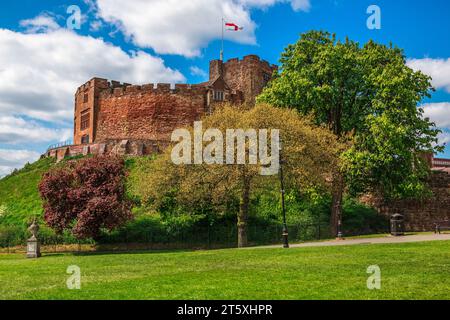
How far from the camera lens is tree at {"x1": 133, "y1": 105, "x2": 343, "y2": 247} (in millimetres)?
25375

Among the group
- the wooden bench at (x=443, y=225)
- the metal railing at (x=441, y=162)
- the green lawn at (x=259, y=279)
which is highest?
the metal railing at (x=441, y=162)

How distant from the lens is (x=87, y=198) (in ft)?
88.4

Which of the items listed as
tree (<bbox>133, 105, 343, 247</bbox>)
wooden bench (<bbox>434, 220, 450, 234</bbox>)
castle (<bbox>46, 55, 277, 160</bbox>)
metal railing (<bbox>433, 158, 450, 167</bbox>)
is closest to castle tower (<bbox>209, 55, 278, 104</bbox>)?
castle (<bbox>46, 55, 277, 160</bbox>)

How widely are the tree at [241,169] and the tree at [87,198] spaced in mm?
1826

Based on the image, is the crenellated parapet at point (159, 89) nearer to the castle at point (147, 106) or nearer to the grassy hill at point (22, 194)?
the castle at point (147, 106)

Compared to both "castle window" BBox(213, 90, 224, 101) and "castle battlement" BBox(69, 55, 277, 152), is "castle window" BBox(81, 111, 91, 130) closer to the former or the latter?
"castle battlement" BBox(69, 55, 277, 152)

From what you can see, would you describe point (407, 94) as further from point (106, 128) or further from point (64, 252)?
point (106, 128)

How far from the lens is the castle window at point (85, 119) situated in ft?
179

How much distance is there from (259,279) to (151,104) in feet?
139

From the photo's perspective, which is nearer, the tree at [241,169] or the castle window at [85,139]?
the tree at [241,169]

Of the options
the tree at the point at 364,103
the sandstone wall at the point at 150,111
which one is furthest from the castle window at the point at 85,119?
the tree at the point at 364,103

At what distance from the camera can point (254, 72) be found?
54.8 meters

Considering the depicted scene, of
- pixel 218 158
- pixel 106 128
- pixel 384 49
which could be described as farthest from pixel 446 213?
pixel 106 128

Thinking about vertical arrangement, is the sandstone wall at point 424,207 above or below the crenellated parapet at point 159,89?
below
